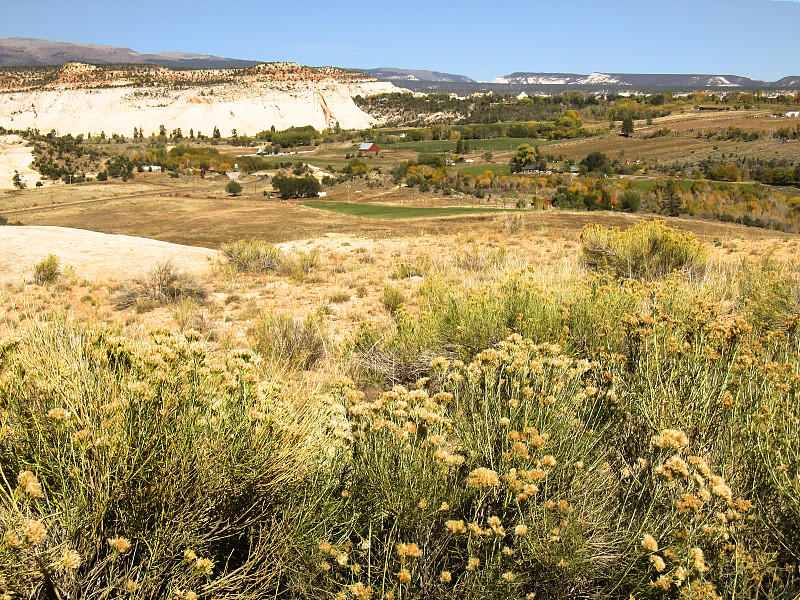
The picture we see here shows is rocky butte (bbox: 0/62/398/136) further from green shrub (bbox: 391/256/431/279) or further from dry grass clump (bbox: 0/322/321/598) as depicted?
dry grass clump (bbox: 0/322/321/598)

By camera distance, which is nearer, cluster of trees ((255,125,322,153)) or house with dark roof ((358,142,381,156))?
house with dark roof ((358,142,381,156))

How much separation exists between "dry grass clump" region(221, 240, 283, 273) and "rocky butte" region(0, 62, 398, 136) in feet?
305

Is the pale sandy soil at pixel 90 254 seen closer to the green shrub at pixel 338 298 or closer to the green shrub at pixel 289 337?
the green shrub at pixel 338 298

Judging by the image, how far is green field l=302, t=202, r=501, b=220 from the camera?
A: 1301 inches

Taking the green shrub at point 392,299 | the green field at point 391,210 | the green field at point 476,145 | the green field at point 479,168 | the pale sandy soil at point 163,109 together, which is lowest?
the green field at point 391,210

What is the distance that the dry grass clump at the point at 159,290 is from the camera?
32.7 ft

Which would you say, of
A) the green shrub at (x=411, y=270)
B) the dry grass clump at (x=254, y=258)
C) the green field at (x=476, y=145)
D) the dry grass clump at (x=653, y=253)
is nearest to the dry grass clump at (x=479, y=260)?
the green shrub at (x=411, y=270)

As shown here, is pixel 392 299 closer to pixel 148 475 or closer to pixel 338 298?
pixel 338 298

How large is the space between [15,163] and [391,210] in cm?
4799

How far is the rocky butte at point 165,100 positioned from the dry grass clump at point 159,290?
9628 centimetres

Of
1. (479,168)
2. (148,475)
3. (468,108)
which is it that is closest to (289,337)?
(148,475)

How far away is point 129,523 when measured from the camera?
88.0 inches

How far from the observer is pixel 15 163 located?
5775 centimetres

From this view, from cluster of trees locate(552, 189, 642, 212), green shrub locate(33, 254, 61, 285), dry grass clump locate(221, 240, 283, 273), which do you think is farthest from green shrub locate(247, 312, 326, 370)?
cluster of trees locate(552, 189, 642, 212)
